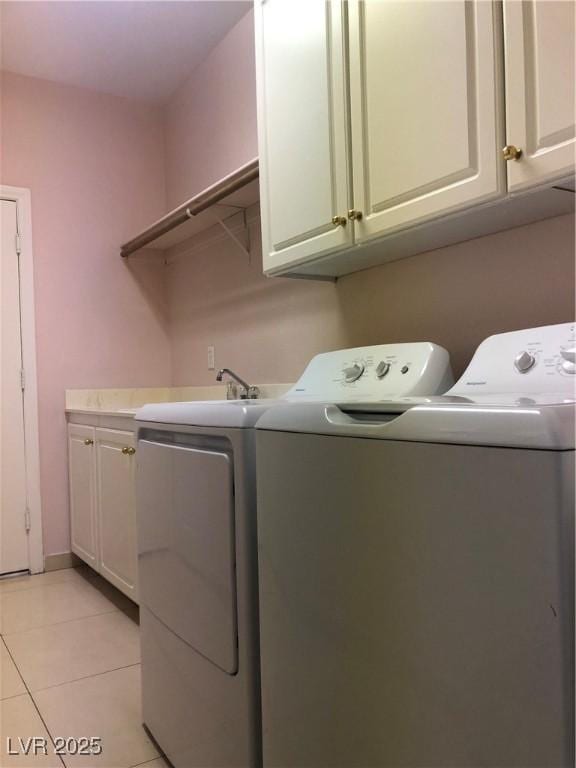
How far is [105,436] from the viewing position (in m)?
2.72

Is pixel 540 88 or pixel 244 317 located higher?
pixel 540 88

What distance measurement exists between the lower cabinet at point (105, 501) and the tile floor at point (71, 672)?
0.17 metres

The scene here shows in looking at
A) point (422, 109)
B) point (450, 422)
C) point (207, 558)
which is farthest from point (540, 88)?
point (207, 558)

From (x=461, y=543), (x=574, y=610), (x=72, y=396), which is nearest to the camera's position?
(x=574, y=610)

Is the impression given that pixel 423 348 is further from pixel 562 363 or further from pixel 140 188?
pixel 140 188

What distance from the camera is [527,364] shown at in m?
1.28

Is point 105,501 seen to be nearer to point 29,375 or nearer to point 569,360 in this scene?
point 29,375

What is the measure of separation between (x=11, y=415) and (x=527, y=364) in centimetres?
273

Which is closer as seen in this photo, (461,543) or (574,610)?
(574,610)

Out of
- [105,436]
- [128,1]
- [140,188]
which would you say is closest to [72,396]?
[105,436]

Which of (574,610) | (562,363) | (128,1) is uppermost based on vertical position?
(128,1)

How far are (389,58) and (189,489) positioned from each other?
1159mm

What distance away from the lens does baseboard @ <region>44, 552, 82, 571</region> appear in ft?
10.6

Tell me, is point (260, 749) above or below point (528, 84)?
below
